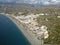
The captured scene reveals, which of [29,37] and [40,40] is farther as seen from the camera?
[29,37]

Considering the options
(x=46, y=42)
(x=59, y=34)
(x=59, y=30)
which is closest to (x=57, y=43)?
(x=46, y=42)

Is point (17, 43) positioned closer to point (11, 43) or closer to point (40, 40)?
point (11, 43)

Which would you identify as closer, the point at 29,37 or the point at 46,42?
the point at 46,42

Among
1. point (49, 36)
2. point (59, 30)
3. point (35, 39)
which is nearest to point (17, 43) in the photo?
point (35, 39)

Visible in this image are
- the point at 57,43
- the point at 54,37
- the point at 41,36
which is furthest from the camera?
the point at 41,36

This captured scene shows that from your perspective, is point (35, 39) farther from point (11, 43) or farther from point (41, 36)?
point (11, 43)

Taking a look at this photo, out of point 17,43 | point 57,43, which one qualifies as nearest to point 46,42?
point 57,43

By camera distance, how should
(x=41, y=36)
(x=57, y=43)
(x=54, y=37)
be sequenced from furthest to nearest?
1. (x=41, y=36)
2. (x=54, y=37)
3. (x=57, y=43)

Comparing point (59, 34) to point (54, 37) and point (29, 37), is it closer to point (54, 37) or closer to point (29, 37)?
point (54, 37)
